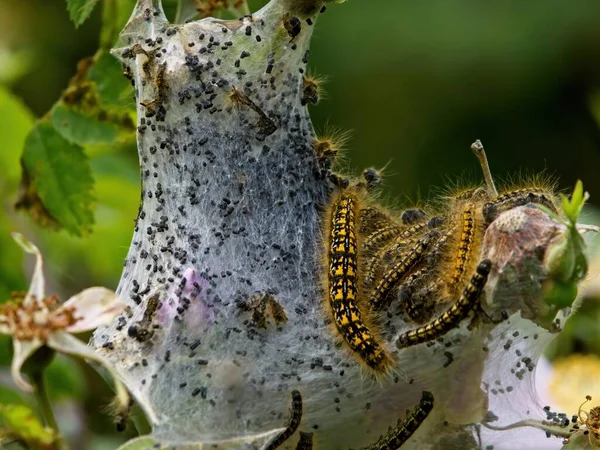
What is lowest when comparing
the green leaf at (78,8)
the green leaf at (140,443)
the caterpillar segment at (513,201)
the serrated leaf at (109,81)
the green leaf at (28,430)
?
the green leaf at (140,443)

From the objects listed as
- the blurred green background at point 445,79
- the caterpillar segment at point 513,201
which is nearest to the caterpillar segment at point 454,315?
the caterpillar segment at point 513,201

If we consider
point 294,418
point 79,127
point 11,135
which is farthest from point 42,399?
point 11,135

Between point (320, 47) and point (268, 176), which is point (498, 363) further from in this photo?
point (320, 47)

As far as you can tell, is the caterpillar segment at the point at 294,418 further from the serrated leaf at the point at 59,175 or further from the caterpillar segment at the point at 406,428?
the serrated leaf at the point at 59,175

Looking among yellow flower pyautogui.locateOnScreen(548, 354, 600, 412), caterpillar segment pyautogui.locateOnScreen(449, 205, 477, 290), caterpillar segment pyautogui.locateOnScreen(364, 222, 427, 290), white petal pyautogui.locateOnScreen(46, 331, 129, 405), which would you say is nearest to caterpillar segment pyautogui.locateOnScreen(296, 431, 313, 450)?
caterpillar segment pyautogui.locateOnScreen(364, 222, 427, 290)

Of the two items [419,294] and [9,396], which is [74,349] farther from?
[9,396]

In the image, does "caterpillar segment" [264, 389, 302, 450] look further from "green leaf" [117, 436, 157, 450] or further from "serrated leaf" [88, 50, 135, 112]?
"serrated leaf" [88, 50, 135, 112]

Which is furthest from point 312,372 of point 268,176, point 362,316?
point 268,176
